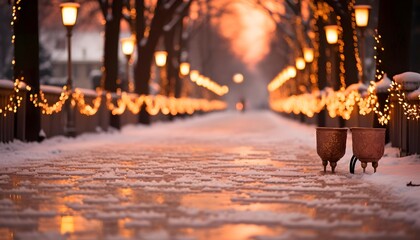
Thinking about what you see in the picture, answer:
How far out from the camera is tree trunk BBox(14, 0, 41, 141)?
2469 centimetres

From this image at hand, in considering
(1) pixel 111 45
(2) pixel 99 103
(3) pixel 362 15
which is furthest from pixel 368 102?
(1) pixel 111 45

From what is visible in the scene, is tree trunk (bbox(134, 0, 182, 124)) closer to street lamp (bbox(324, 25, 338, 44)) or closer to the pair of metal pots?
street lamp (bbox(324, 25, 338, 44))

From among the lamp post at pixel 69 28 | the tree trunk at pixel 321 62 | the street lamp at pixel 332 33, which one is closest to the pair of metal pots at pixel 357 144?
the lamp post at pixel 69 28

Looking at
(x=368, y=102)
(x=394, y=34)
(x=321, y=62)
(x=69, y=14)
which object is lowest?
(x=368, y=102)

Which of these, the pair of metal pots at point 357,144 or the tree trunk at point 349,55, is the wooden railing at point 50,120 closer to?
the pair of metal pots at point 357,144

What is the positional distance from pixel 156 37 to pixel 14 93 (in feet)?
75.4

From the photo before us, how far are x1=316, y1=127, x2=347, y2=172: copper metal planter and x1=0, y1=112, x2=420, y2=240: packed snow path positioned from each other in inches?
13.3

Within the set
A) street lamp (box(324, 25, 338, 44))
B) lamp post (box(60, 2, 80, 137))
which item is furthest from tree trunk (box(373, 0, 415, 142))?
street lamp (box(324, 25, 338, 44))

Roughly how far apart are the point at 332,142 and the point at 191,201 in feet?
16.8

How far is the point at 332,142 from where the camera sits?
15766mm

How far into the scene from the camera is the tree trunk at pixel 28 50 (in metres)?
24.7

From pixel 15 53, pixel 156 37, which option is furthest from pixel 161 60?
pixel 15 53

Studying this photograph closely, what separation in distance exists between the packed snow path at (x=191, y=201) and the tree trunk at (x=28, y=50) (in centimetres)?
492

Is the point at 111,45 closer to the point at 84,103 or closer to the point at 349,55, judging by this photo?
the point at 84,103
